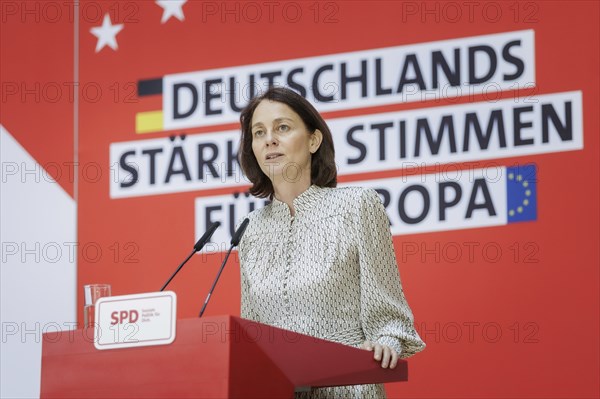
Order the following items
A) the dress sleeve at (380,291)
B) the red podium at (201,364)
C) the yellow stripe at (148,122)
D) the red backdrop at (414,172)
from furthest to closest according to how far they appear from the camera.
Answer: the yellow stripe at (148,122) → the red backdrop at (414,172) → the dress sleeve at (380,291) → the red podium at (201,364)

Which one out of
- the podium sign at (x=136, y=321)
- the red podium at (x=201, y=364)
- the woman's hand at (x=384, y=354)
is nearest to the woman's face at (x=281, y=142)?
the woman's hand at (x=384, y=354)

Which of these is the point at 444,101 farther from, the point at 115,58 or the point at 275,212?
the point at 115,58

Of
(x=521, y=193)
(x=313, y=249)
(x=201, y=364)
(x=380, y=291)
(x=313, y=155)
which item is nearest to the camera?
(x=201, y=364)

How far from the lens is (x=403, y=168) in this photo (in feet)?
12.4

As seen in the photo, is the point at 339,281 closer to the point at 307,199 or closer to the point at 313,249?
the point at 313,249

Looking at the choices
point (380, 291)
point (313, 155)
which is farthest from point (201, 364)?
point (313, 155)

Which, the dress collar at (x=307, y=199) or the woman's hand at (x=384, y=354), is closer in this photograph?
the woman's hand at (x=384, y=354)

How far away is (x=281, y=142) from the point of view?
2840 mm

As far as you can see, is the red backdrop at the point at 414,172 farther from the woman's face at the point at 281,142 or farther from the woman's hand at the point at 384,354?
the woman's hand at the point at 384,354

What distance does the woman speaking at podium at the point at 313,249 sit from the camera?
254 cm

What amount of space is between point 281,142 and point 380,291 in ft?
1.81

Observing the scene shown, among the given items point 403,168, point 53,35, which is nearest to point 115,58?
point 53,35

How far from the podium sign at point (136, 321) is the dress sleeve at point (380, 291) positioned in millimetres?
654

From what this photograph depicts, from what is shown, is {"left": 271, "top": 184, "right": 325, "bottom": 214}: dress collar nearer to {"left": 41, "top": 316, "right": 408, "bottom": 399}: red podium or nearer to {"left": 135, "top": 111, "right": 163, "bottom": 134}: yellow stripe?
{"left": 41, "top": 316, "right": 408, "bottom": 399}: red podium
